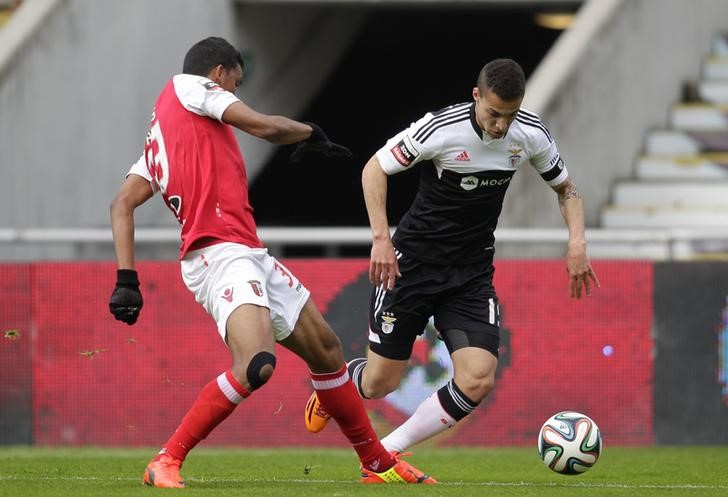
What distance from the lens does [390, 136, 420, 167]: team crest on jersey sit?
773 cm

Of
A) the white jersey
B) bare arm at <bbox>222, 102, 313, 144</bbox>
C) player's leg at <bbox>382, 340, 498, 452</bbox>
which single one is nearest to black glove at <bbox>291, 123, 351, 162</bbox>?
bare arm at <bbox>222, 102, 313, 144</bbox>

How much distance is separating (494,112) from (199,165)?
153cm

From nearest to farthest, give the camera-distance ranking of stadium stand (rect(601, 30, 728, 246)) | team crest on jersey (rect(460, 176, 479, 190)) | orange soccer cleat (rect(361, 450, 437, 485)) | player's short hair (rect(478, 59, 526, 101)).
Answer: player's short hair (rect(478, 59, 526, 101)) < orange soccer cleat (rect(361, 450, 437, 485)) < team crest on jersey (rect(460, 176, 479, 190)) < stadium stand (rect(601, 30, 728, 246))

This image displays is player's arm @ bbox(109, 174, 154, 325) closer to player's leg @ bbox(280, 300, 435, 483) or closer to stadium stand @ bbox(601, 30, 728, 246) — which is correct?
player's leg @ bbox(280, 300, 435, 483)

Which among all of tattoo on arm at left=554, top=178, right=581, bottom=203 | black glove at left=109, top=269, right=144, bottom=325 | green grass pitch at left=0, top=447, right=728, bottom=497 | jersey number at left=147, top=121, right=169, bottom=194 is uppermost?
jersey number at left=147, top=121, right=169, bottom=194

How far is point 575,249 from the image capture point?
25.5 feet

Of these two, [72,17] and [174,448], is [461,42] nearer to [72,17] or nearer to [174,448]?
[72,17]

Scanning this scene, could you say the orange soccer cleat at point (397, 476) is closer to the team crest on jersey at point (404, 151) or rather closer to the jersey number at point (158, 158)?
the team crest on jersey at point (404, 151)

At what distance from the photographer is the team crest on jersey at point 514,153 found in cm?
782

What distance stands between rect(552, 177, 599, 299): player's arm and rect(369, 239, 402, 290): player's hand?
0.94 meters

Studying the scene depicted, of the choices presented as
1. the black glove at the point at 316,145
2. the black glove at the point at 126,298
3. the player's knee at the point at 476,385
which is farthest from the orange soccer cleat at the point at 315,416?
the black glove at the point at 316,145

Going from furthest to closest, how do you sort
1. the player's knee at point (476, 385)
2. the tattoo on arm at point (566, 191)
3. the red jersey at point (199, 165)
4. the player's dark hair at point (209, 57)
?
the tattoo on arm at point (566, 191) < the player's knee at point (476, 385) < the player's dark hair at point (209, 57) < the red jersey at point (199, 165)

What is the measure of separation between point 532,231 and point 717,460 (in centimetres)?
234

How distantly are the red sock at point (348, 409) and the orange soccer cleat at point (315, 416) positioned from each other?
0.79 m
